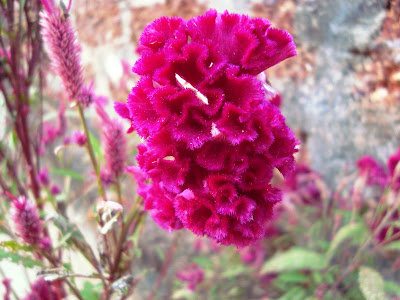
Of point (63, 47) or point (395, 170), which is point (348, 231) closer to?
point (395, 170)

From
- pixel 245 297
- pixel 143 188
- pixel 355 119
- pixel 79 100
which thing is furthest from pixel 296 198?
pixel 79 100

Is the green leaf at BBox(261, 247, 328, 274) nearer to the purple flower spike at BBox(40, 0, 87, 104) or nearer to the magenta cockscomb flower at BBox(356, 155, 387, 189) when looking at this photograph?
the magenta cockscomb flower at BBox(356, 155, 387, 189)

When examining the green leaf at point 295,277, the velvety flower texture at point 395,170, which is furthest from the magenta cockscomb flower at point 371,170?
the green leaf at point 295,277

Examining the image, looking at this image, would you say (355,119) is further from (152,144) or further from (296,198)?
(152,144)

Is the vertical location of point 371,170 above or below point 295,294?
above

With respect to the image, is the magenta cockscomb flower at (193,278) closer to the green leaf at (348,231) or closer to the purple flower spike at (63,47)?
the green leaf at (348,231)

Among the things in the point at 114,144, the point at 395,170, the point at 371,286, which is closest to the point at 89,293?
the point at 114,144
